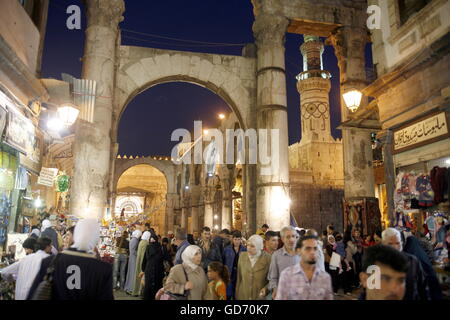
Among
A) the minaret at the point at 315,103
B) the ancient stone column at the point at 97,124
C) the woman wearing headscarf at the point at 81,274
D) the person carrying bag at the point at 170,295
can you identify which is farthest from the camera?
the minaret at the point at 315,103

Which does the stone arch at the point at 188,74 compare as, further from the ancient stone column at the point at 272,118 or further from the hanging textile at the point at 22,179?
the hanging textile at the point at 22,179

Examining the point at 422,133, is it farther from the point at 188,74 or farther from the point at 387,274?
the point at 188,74

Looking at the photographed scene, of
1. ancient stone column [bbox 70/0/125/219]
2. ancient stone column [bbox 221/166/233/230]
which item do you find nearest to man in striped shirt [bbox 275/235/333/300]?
ancient stone column [bbox 70/0/125/219]

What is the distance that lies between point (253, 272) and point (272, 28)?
11175 mm

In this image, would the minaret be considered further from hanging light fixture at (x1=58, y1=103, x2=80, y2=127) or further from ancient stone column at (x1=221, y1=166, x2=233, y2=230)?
hanging light fixture at (x1=58, y1=103, x2=80, y2=127)

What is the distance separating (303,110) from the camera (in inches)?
1094

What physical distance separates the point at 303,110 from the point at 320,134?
329 centimetres

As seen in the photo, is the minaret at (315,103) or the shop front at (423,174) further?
the minaret at (315,103)

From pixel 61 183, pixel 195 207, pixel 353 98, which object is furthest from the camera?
pixel 195 207

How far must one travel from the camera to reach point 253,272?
4.27m

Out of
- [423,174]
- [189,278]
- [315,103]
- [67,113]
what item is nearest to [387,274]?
[189,278]

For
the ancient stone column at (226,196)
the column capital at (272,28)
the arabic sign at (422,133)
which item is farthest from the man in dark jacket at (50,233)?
the ancient stone column at (226,196)

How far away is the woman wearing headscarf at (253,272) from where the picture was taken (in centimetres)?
423

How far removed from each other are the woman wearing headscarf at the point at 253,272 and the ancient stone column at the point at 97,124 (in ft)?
24.7
